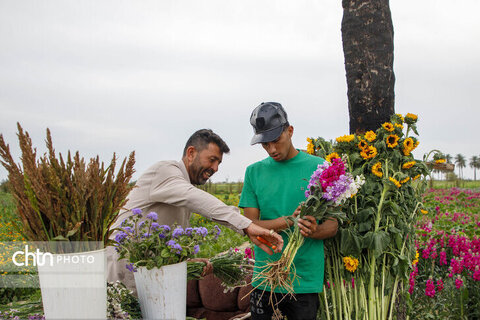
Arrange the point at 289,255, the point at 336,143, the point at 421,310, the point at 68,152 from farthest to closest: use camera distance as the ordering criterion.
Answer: the point at 421,310, the point at 336,143, the point at 289,255, the point at 68,152

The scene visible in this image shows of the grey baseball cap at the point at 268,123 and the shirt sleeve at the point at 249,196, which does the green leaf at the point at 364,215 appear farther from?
the grey baseball cap at the point at 268,123

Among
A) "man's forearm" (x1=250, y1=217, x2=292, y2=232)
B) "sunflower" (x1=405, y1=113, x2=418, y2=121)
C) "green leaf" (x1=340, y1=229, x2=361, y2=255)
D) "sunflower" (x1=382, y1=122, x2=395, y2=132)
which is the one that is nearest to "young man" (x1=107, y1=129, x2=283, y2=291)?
"man's forearm" (x1=250, y1=217, x2=292, y2=232)

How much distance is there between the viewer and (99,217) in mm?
1742

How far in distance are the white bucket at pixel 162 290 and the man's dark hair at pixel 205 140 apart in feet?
3.13

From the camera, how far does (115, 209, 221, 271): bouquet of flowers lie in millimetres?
1877

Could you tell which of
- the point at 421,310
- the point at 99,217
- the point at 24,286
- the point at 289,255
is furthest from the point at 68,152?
the point at 24,286

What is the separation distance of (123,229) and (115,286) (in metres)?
0.31


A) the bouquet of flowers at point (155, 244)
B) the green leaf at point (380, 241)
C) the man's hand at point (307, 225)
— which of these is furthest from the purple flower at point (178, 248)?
the green leaf at point (380, 241)

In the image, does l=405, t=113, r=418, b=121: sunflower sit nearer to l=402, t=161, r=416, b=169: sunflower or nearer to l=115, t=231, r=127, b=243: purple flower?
l=402, t=161, r=416, b=169: sunflower

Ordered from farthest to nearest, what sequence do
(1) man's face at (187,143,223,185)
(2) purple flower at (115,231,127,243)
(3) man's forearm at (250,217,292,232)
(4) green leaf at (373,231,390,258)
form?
(4) green leaf at (373,231,390,258) < (1) man's face at (187,143,223,185) < (3) man's forearm at (250,217,292,232) < (2) purple flower at (115,231,127,243)

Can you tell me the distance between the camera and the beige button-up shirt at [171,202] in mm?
2365

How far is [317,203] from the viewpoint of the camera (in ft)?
7.98

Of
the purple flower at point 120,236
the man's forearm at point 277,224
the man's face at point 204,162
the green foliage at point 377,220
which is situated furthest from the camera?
Answer: the green foliage at point 377,220

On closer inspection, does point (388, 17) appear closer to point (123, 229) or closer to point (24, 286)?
point (123, 229)
